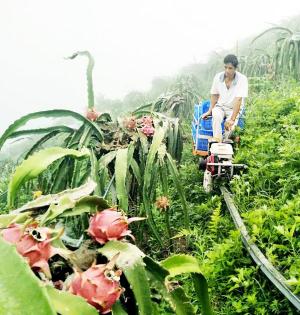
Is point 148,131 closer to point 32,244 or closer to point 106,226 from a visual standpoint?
point 106,226

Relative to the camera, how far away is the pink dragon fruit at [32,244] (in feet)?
3.40

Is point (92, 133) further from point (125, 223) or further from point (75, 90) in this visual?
point (75, 90)

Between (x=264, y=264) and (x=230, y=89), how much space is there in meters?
3.26

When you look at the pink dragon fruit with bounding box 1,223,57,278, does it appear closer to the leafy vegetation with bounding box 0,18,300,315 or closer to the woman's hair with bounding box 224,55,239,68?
the leafy vegetation with bounding box 0,18,300,315

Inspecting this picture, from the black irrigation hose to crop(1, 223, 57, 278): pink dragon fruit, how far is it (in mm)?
1649

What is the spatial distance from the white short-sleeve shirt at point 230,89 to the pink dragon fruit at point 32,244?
4831 millimetres

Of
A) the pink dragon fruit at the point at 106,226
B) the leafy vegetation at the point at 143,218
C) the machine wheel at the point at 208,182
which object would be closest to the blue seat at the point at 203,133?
the leafy vegetation at the point at 143,218

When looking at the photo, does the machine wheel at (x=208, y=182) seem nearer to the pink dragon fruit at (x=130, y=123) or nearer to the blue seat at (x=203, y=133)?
the blue seat at (x=203, y=133)

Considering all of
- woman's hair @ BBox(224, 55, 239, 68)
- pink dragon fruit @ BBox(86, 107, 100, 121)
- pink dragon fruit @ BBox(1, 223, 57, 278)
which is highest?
pink dragon fruit @ BBox(1, 223, 57, 278)

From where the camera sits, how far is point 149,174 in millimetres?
3102

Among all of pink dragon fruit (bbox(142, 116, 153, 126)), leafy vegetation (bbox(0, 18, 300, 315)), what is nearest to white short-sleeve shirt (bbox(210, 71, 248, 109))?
leafy vegetation (bbox(0, 18, 300, 315))

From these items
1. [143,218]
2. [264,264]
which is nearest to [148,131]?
[264,264]

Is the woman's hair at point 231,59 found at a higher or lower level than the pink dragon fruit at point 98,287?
lower

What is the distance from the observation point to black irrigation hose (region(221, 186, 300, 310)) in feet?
8.23
